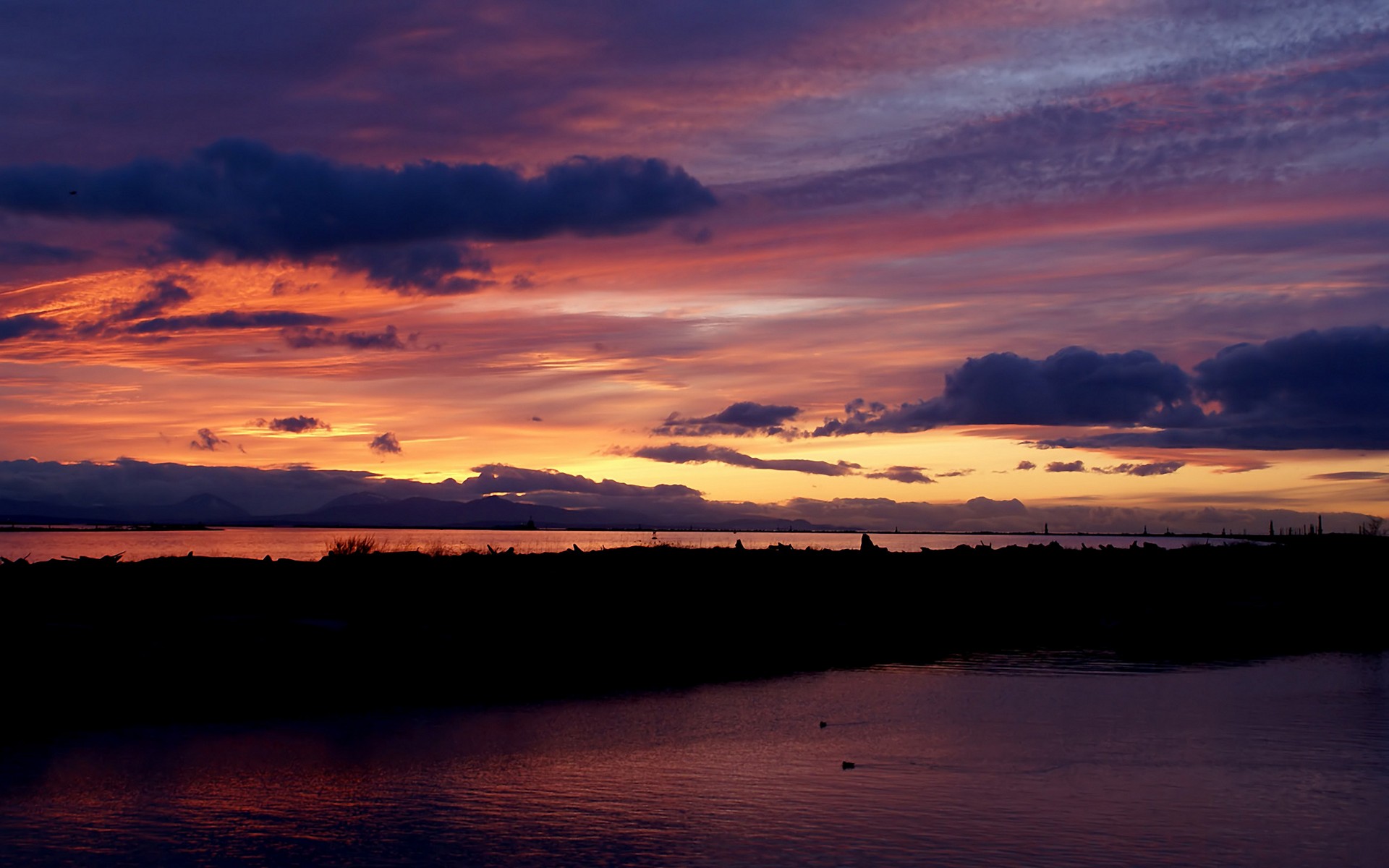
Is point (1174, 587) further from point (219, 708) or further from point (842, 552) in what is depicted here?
point (219, 708)

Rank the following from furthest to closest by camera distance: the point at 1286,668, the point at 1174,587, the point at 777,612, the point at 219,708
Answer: the point at 1174,587
the point at 777,612
the point at 1286,668
the point at 219,708

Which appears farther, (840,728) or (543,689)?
(543,689)

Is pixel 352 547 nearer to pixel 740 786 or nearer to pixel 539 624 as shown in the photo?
pixel 539 624

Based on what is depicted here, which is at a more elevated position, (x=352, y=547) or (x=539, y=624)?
(x=352, y=547)

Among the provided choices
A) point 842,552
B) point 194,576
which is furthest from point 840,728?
point 842,552

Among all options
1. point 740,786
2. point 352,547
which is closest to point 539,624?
point 740,786

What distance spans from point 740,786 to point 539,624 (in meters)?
12.1

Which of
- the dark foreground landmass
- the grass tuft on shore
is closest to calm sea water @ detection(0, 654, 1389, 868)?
the dark foreground landmass

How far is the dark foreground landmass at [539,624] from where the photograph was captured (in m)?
17.6

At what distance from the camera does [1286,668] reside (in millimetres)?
21594

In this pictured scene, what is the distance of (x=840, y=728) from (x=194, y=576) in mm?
15507

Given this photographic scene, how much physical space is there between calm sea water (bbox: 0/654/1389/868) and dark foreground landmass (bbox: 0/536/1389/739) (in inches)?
106

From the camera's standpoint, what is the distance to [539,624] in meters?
23.0

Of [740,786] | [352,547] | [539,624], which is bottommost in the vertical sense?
[740,786]
